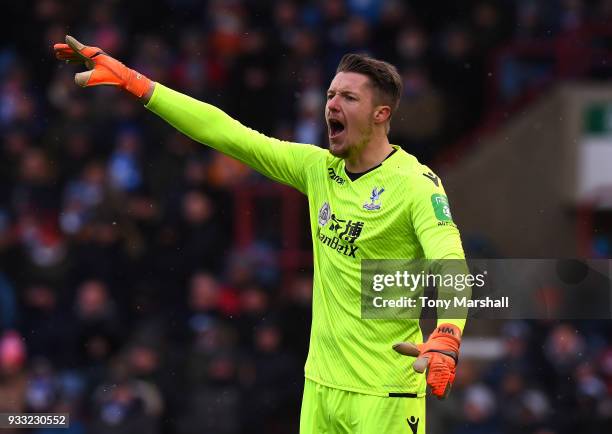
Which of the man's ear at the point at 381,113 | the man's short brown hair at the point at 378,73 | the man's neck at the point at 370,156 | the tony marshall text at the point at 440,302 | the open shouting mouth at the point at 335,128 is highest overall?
the man's short brown hair at the point at 378,73

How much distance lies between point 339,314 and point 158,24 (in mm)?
10390

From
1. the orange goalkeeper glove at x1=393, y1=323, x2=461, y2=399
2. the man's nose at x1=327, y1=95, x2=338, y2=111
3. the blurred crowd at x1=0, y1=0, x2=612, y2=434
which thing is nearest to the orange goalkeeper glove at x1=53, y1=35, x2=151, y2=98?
the man's nose at x1=327, y1=95, x2=338, y2=111

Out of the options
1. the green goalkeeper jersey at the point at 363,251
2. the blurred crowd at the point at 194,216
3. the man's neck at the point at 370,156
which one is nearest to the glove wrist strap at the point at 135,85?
the green goalkeeper jersey at the point at 363,251

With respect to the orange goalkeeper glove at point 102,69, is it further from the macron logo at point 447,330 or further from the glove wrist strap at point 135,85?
the macron logo at point 447,330

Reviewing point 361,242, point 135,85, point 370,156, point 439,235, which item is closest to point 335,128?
point 370,156

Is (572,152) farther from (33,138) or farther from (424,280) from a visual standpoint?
(424,280)

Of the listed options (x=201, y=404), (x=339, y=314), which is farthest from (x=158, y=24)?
(x=339, y=314)

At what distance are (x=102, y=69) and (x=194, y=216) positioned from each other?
6494mm

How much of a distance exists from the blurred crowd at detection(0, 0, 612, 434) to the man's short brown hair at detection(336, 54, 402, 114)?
5763mm

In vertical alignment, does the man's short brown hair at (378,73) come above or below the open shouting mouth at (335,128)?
above

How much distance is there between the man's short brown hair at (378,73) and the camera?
6230 millimetres

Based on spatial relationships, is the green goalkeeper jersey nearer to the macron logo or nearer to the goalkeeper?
the goalkeeper

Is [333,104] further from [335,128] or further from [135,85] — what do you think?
[135,85]

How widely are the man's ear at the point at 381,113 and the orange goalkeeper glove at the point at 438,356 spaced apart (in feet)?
3.71
